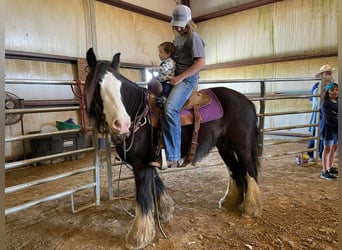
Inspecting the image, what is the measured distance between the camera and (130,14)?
6750mm

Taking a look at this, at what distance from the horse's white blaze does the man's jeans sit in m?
0.35

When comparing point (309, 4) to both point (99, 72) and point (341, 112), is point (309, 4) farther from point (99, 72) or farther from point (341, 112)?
point (341, 112)

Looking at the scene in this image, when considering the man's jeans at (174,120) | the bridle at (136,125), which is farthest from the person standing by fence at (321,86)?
the bridle at (136,125)

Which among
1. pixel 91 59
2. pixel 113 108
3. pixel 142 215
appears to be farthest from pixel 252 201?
pixel 91 59

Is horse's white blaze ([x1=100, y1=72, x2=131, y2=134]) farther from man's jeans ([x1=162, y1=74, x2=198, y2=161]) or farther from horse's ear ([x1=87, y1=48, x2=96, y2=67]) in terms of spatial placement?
man's jeans ([x1=162, y1=74, x2=198, y2=161])

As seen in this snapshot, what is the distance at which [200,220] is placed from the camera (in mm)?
2139

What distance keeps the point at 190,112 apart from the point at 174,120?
24 cm

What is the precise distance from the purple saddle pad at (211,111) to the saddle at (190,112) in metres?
0.02

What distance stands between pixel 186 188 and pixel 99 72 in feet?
6.25

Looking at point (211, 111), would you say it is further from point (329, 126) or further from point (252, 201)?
point (329, 126)

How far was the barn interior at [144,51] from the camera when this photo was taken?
4.64m

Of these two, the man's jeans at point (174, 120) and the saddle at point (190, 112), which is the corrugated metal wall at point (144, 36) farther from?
the man's jeans at point (174, 120)

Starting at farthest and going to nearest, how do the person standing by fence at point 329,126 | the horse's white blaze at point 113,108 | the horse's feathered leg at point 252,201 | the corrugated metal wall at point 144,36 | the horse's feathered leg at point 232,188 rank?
the corrugated metal wall at point 144,36
the person standing by fence at point 329,126
the horse's feathered leg at point 232,188
the horse's feathered leg at point 252,201
the horse's white blaze at point 113,108

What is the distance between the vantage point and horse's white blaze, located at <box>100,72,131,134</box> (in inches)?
61.2
